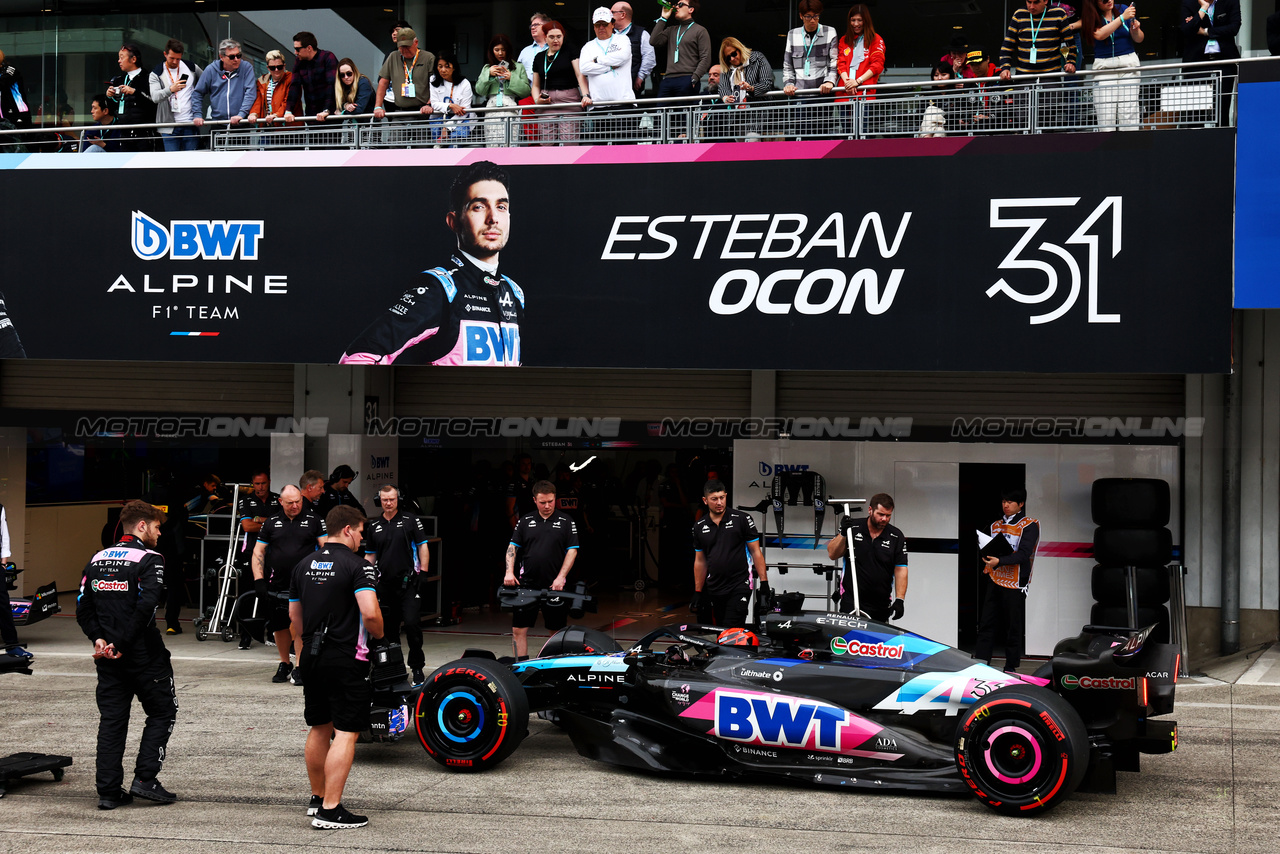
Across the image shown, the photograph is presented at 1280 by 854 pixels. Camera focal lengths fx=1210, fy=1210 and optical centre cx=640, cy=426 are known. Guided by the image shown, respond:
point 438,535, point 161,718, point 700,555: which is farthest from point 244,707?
point 438,535

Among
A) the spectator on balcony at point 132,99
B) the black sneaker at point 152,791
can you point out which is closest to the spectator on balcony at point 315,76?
the spectator on balcony at point 132,99

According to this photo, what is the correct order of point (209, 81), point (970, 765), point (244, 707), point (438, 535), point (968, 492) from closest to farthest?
1. point (970, 765)
2. point (244, 707)
3. point (968, 492)
4. point (209, 81)
5. point (438, 535)

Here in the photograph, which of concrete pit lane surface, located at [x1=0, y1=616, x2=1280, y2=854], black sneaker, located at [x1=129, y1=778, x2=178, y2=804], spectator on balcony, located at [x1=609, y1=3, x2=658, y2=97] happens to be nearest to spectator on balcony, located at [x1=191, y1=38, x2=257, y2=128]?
spectator on balcony, located at [x1=609, y1=3, x2=658, y2=97]

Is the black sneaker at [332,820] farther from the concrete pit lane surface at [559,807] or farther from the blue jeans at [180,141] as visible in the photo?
the blue jeans at [180,141]

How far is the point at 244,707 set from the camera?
30.9ft

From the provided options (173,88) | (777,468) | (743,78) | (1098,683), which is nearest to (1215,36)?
(743,78)

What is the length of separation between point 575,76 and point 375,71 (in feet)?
10.9

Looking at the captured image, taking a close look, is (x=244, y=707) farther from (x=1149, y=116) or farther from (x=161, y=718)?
(x=1149, y=116)

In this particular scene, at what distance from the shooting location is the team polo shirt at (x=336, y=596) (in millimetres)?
6371

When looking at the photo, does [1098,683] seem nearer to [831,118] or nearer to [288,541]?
[831,118]

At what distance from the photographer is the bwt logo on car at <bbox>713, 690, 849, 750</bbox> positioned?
23.1 ft

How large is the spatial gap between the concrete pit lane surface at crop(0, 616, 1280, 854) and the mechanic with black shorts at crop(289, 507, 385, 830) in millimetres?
261

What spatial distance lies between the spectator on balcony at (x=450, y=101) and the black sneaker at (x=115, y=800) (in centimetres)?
710

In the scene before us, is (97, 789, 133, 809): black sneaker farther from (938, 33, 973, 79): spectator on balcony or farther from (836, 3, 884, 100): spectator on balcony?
(938, 33, 973, 79): spectator on balcony
